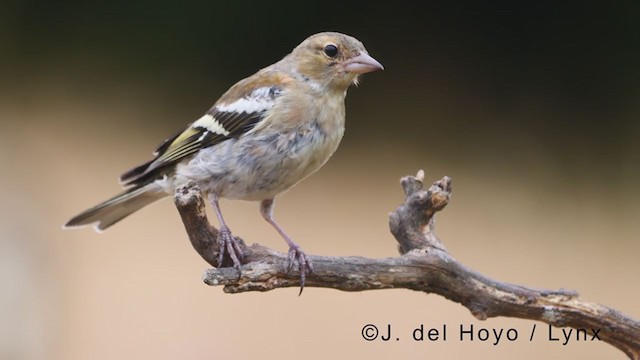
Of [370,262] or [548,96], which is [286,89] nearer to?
[370,262]

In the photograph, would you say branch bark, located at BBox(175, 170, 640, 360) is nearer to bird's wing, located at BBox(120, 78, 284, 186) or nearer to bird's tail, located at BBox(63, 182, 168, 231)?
bird's wing, located at BBox(120, 78, 284, 186)

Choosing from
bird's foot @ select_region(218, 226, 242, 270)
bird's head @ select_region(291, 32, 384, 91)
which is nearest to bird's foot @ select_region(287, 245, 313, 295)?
bird's foot @ select_region(218, 226, 242, 270)

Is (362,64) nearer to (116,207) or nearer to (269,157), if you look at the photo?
(269,157)

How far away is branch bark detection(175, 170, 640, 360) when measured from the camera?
2467 millimetres

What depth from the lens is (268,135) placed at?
2916mm

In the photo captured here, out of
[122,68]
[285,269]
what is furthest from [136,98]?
[285,269]

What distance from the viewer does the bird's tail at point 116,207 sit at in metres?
3.32

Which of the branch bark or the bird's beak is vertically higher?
the bird's beak

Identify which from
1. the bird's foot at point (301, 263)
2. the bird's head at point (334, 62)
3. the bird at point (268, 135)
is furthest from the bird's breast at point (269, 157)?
the bird's foot at point (301, 263)

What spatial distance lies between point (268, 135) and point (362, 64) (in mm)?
424

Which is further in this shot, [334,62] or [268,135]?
Answer: [334,62]

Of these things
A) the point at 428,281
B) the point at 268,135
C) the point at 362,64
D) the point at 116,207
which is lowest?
the point at 428,281

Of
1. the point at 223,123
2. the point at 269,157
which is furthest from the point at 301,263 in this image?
the point at 223,123

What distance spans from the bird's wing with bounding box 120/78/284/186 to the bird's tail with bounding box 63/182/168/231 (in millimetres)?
66
